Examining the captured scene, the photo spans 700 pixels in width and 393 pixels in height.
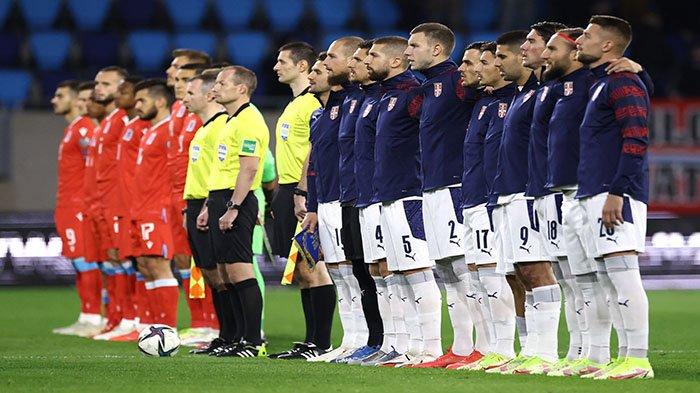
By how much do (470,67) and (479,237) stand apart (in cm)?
122

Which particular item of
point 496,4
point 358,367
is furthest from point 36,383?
point 496,4

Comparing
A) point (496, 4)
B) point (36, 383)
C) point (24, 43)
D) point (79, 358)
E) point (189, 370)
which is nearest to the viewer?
point (36, 383)

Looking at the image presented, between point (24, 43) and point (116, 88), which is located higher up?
point (24, 43)

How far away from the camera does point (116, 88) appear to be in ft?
51.9

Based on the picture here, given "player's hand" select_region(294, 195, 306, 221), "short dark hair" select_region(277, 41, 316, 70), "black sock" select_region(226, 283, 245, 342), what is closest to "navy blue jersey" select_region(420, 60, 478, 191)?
"player's hand" select_region(294, 195, 306, 221)

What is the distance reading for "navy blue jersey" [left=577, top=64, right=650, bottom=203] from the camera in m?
9.27

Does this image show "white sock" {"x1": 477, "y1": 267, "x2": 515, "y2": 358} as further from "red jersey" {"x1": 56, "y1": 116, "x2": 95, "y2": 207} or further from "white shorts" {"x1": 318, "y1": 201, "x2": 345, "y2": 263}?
"red jersey" {"x1": 56, "y1": 116, "x2": 95, "y2": 207}

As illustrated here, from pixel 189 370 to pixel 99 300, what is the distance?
239 inches

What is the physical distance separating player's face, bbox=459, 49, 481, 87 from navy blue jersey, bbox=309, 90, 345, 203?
1.49 meters

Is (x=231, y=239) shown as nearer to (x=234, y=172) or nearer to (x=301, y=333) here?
(x=234, y=172)

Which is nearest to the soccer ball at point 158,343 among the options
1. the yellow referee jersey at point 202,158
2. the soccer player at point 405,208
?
the yellow referee jersey at point 202,158

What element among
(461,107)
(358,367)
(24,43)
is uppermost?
(24,43)

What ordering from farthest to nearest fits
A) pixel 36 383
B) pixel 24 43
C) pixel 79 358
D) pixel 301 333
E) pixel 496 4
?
pixel 496 4, pixel 24 43, pixel 301 333, pixel 79 358, pixel 36 383

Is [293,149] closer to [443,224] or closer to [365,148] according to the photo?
[365,148]
